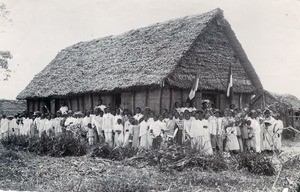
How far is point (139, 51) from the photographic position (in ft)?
52.8

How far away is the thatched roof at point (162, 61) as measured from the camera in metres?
13.9

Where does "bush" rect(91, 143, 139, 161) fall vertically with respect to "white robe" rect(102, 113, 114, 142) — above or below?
below

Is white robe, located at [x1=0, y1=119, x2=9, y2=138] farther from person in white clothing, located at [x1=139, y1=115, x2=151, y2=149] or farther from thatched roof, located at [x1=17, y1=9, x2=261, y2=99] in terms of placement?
person in white clothing, located at [x1=139, y1=115, x2=151, y2=149]

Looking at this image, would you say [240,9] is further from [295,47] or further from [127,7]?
[127,7]

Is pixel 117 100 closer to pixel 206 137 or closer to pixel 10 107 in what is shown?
pixel 206 137

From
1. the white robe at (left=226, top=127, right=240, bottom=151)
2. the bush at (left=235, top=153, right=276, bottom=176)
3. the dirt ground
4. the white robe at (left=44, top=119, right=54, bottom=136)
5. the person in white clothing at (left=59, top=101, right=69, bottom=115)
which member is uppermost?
the person in white clothing at (left=59, top=101, right=69, bottom=115)

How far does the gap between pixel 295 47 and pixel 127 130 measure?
5.62 m

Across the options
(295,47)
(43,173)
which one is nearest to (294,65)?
(295,47)

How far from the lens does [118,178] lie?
816cm

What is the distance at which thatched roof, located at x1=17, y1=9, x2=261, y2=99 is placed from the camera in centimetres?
1394

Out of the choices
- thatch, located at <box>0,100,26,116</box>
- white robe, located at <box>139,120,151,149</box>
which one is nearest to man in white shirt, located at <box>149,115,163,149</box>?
white robe, located at <box>139,120,151,149</box>

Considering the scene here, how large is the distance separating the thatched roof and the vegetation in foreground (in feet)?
12.5

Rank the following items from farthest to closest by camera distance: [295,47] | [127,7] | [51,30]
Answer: [51,30]
[127,7]
[295,47]

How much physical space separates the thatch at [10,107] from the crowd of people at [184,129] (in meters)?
14.5
